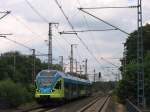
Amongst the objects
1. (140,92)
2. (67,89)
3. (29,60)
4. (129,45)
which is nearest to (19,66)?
(29,60)

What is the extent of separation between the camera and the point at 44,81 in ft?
172

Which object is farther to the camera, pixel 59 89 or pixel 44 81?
pixel 59 89

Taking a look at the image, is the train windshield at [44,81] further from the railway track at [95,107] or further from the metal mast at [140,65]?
the metal mast at [140,65]

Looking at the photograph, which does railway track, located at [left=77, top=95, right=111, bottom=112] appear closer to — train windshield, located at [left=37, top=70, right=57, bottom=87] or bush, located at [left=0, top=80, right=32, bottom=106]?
train windshield, located at [left=37, top=70, right=57, bottom=87]

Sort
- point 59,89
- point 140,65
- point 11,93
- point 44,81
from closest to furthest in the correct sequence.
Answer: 1. point 140,65
2. point 11,93
3. point 44,81
4. point 59,89

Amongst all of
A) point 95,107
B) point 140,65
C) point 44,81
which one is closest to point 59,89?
point 44,81

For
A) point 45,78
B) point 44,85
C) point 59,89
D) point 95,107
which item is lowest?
point 95,107

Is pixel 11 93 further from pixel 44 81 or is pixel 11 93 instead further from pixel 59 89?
pixel 59 89

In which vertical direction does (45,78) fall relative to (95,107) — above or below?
above

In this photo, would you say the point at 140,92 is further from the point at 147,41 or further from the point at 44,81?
the point at 147,41

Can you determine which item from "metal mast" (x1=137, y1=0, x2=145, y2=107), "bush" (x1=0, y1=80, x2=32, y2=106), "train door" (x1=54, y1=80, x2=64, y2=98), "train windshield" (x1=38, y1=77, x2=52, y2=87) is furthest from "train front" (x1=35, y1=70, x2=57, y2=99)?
"metal mast" (x1=137, y1=0, x2=145, y2=107)

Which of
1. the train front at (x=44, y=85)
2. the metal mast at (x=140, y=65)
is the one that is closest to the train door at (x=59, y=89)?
the train front at (x=44, y=85)

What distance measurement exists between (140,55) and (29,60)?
295 ft

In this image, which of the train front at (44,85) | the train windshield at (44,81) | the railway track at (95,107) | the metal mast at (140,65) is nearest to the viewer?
the metal mast at (140,65)
